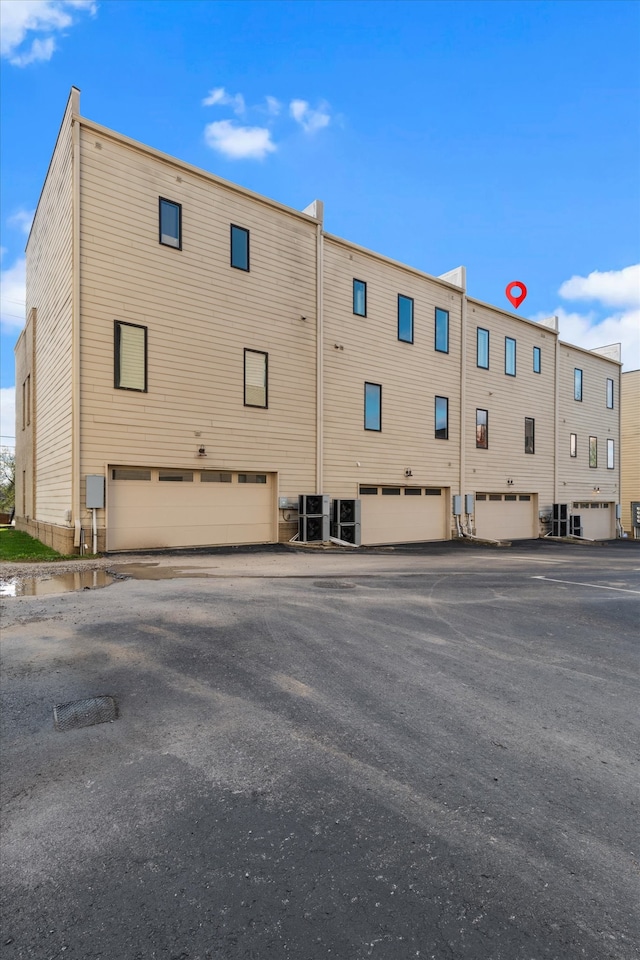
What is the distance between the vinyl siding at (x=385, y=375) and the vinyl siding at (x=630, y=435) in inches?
705

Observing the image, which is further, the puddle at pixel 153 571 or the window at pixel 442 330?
the window at pixel 442 330

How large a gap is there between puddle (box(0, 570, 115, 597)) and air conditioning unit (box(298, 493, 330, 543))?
22.4 ft

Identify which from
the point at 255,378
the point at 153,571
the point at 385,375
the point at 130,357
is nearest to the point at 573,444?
the point at 385,375

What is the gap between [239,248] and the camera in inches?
567

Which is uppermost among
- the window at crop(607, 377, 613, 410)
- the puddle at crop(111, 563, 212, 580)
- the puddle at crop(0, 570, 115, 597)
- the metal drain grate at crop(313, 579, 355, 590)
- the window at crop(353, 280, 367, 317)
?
the window at crop(353, 280, 367, 317)

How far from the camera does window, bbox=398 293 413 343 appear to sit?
1823 cm

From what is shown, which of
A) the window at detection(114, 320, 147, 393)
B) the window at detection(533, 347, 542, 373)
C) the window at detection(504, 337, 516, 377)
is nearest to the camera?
the window at detection(114, 320, 147, 393)

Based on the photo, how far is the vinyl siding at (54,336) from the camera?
12069mm

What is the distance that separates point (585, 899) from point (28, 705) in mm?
3622

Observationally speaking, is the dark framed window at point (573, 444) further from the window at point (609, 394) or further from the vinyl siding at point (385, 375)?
the vinyl siding at point (385, 375)

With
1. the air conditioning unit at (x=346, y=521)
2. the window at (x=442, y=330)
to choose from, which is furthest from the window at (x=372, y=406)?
the window at (x=442, y=330)

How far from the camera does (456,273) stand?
2023 cm

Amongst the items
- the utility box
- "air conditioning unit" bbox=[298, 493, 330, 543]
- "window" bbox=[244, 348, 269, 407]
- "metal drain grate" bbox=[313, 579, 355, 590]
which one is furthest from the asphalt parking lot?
"window" bbox=[244, 348, 269, 407]

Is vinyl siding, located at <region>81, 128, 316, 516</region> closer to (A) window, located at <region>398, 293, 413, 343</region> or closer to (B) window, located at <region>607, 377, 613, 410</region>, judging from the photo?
(A) window, located at <region>398, 293, 413, 343</region>
